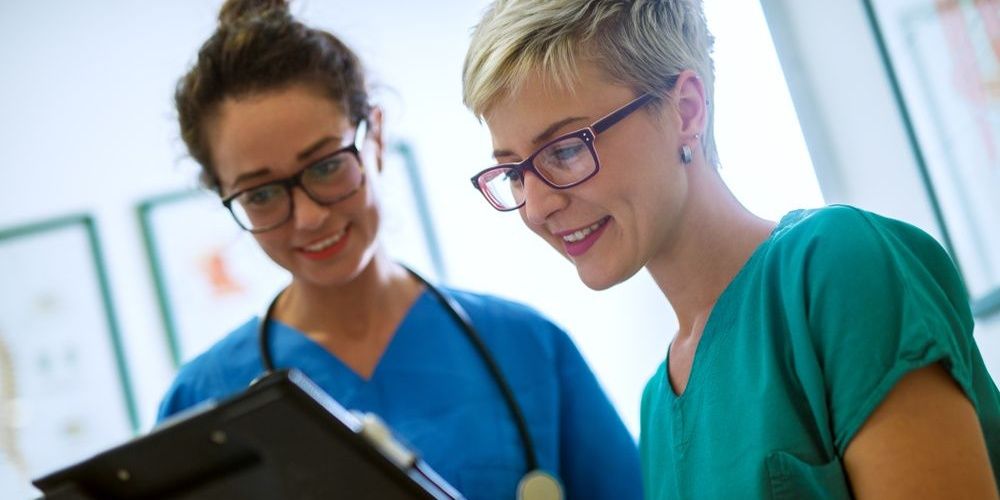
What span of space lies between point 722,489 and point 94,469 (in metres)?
0.52

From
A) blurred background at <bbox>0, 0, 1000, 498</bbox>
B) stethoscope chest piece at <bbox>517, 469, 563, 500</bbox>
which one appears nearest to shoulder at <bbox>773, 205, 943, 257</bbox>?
stethoscope chest piece at <bbox>517, 469, 563, 500</bbox>

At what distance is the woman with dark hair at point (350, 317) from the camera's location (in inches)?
59.6

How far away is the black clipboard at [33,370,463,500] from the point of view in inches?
31.7

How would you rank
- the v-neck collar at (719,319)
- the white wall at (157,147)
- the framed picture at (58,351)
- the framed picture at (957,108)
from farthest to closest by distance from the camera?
the white wall at (157,147), the framed picture at (58,351), the framed picture at (957,108), the v-neck collar at (719,319)

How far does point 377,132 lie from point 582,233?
68 cm

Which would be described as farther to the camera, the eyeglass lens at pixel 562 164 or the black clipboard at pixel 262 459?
the eyeglass lens at pixel 562 164

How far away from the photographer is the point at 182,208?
2.80m

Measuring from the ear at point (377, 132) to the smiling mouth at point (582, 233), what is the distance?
0.63m

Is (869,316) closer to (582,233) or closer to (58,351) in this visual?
(582,233)

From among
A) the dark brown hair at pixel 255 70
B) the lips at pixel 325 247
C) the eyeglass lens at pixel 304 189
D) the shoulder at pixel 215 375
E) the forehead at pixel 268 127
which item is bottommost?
the shoulder at pixel 215 375

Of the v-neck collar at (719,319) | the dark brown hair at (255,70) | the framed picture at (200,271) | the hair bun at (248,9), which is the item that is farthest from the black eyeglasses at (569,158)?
the framed picture at (200,271)

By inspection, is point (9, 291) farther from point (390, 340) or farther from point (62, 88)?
point (390, 340)

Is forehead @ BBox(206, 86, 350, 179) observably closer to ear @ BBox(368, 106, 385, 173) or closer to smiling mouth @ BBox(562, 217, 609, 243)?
ear @ BBox(368, 106, 385, 173)

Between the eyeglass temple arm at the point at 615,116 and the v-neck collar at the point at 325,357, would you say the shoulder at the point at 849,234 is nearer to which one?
the eyeglass temple arm at the point at 615,116
